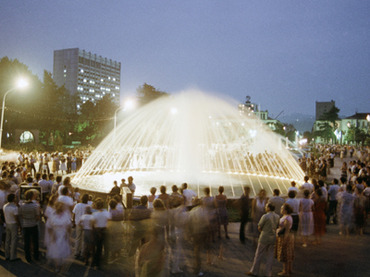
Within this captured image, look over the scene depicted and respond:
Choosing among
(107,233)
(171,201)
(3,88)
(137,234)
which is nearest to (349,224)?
(171,201)

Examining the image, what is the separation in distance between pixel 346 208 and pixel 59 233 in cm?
919

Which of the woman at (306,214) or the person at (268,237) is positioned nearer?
the person at (268,237)

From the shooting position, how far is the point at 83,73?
558 ft

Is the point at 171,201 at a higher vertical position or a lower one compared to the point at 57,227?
higher

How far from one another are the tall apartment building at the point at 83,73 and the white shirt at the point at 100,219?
154064mm

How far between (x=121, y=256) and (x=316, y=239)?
6.13 meters

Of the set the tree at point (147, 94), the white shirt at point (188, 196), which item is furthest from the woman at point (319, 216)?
the tree at point (147, 94)

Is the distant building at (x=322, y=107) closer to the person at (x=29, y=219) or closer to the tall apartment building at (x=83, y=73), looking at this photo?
the tall apartment building at (x=83, y=73)

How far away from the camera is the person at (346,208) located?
1029 centimetres

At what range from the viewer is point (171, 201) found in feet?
→ 25.9

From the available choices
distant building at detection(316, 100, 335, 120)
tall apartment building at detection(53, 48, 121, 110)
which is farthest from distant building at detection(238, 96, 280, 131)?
tall apartment building at detection(53, 48, 121, 110)

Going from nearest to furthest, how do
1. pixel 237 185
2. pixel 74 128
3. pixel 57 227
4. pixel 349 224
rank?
pixel 57 227, pixel 349 224, pixel 237 185, pixel 74 128

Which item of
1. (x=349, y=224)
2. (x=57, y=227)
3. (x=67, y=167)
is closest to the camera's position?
(x=57, y=227)

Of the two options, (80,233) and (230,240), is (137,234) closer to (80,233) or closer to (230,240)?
(80,233)
